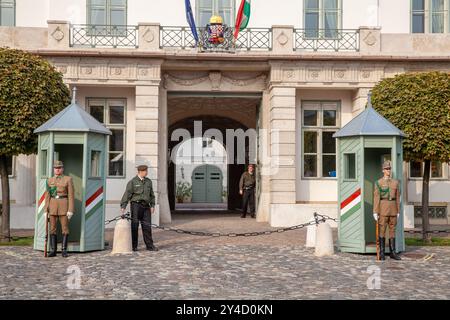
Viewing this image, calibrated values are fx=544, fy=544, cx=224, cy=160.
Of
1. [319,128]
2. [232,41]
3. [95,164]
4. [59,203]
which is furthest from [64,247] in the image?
[319,128]

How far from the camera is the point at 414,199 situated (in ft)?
56.3

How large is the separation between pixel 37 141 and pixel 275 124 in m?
7.21

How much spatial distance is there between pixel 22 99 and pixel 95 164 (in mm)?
2185

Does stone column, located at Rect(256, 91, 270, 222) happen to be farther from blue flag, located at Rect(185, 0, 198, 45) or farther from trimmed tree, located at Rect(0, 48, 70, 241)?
trimmed tree, located at Rect(0, 48, 70, 241)

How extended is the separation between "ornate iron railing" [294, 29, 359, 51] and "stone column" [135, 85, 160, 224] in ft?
15.3

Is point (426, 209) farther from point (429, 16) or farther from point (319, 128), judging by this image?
point (429, 16)

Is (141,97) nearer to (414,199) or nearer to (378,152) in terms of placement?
(378,152)

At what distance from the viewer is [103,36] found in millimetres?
16656

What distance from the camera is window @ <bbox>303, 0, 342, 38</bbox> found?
56.3ft

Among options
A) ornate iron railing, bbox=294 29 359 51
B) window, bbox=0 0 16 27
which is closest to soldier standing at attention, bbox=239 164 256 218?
ornate iron railing, bbox=294 29 359 51

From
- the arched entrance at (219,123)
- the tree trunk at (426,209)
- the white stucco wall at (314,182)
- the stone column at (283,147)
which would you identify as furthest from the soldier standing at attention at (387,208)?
the arched entrance at (219,123)

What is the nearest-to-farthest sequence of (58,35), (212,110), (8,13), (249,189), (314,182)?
(58,35)
(8,13)
(314,182)
(249,189)
(212,110)
